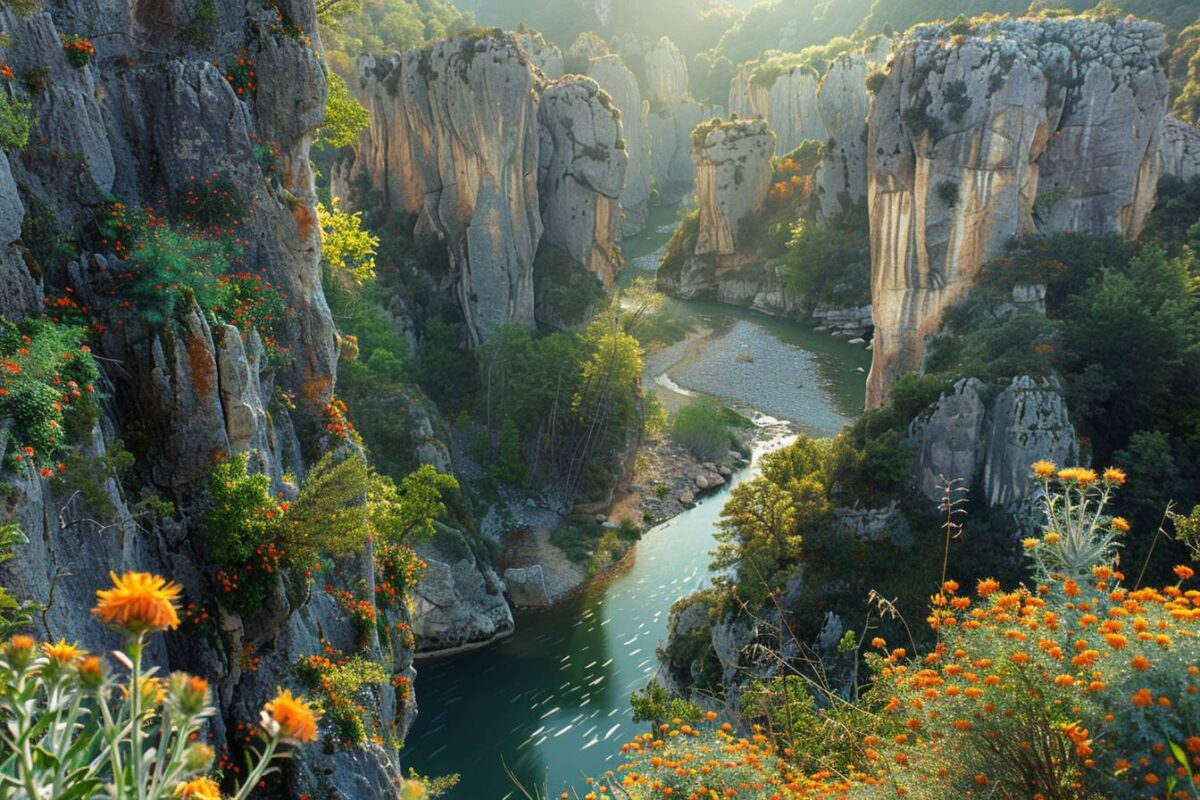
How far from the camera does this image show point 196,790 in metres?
3.60

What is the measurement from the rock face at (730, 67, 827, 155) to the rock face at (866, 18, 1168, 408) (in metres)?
50.6

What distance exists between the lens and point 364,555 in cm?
1488

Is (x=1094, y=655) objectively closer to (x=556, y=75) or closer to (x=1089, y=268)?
(x=1089, y=268)

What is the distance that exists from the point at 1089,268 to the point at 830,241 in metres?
28.3

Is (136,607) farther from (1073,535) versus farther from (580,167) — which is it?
(580,167)

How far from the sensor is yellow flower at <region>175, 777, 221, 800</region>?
330cm

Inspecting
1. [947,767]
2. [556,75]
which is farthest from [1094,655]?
[556,75]

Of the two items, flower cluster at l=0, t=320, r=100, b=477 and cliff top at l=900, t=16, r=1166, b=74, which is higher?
cliff top at l=900, t=16, r=1166, b=74

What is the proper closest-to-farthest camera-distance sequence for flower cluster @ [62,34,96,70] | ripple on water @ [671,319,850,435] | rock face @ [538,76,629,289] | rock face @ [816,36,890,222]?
flower cluster @ [62,34,96,70], ripple on water @ [671,319,850,435], rock face @ [538,76,629,289], rock face @ [816,36,890,222]

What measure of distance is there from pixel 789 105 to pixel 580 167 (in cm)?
4698

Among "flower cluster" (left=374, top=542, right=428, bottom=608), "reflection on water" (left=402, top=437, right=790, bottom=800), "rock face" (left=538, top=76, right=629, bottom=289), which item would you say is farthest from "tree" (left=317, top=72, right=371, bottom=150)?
"rock face" (left=538, top=76, right=629, bottom=289)

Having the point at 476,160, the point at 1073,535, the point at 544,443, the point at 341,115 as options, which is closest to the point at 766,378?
the point at 544,443

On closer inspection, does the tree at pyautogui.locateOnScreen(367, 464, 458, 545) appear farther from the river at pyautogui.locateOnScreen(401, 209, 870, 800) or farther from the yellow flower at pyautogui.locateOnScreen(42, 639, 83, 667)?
the yellow flower at pyautogui.locateOnScreen(42, 639, 83, 667)

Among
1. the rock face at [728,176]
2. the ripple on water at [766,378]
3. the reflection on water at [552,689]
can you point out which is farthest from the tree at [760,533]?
the rock face at [728,176]
